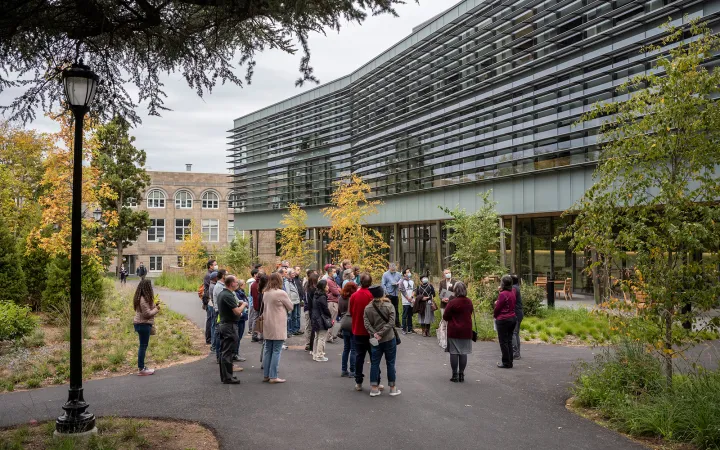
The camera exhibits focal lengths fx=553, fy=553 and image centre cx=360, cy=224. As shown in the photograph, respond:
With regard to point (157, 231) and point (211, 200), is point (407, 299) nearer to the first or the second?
point (157, 231)

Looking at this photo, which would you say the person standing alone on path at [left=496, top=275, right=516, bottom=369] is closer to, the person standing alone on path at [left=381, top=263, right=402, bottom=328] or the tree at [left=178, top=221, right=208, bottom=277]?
the person standing alone on path at [left=381, top=263, right=402, bottom=328]

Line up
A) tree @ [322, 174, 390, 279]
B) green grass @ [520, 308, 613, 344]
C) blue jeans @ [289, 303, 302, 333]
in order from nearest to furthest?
green grass @ [520, 308, 613, 344] < blue jeans @ [289, 303, 302, 333] < tree @ [322, 174, 390, 279]

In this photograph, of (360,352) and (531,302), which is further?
(531,302)

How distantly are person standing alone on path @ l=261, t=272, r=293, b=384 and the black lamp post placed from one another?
3.33 m

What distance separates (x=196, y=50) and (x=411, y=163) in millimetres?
26460

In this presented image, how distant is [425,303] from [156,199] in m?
55.0

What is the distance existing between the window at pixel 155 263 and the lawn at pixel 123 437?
59972 mm

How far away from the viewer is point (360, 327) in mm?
9164

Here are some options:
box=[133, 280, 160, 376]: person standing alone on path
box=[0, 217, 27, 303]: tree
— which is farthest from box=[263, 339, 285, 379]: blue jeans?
box=[0, 217, 27, 303]: tree

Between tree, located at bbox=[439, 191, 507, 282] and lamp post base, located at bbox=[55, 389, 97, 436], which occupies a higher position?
tree, located at bbox=[439, 191, 507, 282]

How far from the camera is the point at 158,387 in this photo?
30.4 ft

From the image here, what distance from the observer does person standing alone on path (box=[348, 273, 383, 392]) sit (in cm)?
906

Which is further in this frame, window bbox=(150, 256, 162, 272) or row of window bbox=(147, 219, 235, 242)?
window bbox=(150, 256, 162, 272)

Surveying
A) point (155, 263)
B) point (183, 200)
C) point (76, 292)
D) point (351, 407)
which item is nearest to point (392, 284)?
point (351, 407)
